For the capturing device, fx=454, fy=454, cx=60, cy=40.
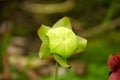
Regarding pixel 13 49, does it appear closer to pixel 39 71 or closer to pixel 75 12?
pixel 39 71

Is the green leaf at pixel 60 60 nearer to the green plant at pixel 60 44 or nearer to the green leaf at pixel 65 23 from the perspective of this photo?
the green plant at pixel 60 44

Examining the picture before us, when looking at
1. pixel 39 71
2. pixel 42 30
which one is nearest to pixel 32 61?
pixel 39 71

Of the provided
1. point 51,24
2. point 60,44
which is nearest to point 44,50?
point 60,44

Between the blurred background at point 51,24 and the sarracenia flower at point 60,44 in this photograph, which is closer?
the sarracenia flower at point 60,44

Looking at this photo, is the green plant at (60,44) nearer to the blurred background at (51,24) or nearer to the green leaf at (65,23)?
the green leaf at (65,23)

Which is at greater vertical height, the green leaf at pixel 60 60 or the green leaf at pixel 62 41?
the green leaf at pixel 62 41

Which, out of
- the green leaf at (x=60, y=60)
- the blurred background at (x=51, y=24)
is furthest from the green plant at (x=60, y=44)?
the blurred background at (x=51, y=24)

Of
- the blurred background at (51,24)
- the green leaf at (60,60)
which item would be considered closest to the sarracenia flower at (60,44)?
the green leaf at (60,60)

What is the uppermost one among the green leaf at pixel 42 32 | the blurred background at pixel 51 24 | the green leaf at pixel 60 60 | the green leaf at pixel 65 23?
the green leaf at pixel 65 23
